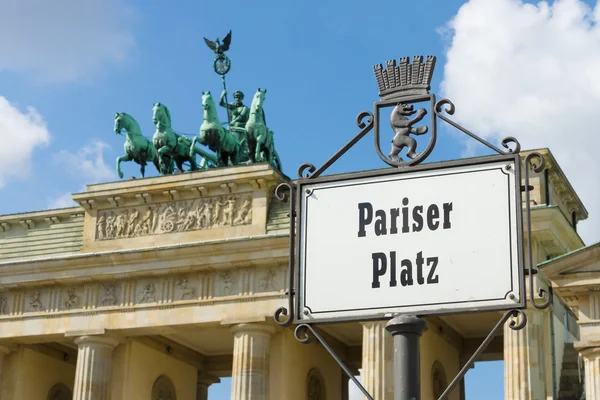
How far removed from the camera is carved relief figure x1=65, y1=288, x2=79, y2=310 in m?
49.0

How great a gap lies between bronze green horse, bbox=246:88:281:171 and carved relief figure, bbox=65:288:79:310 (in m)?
9.16

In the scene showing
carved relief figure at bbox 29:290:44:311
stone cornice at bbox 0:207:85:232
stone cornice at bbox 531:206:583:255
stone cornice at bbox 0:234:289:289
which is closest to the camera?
stone cornice at bbox 531:206:583:255

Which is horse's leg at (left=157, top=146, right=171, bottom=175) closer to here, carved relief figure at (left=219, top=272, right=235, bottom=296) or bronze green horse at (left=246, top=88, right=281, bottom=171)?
bronze green horse at (left=246, top=88, right=281, bottom=171)

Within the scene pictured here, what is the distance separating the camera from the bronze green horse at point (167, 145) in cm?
5038

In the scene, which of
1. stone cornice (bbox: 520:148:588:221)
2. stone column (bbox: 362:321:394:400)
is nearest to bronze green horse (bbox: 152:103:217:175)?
stone column (bbox: 362:321:394:400)

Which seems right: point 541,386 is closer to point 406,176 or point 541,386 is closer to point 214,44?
point 214,44

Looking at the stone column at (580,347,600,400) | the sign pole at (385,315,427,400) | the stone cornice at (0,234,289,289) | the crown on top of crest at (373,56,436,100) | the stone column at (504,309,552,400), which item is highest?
the stone cornice at (0,234,289,289)

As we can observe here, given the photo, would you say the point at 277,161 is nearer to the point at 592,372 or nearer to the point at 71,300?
the point at 71,300

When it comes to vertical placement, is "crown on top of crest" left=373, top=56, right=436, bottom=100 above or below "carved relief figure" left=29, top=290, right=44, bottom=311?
below

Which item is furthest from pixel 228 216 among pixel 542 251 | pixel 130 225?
pixel 542 251

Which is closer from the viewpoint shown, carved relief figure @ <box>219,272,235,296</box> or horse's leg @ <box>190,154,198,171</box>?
carved relief figure @ <box>219,272,235,296</box>

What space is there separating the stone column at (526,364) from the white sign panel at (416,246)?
37.5m

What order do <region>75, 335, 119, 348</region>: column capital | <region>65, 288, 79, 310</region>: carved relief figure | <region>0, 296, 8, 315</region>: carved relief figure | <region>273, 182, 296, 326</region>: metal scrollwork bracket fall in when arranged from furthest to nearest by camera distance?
1. <region>0, 296, 8, 315</region>: carved relief figure
2. <region>65, 288, 79, 310</region>: carved relief figure
3. <region>75, 335, 119, 348</region>: column capital
4. <region>273, 182, 296, 326</region>: metal scrollwork bracket

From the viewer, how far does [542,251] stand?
Answer: 44.7 metres
